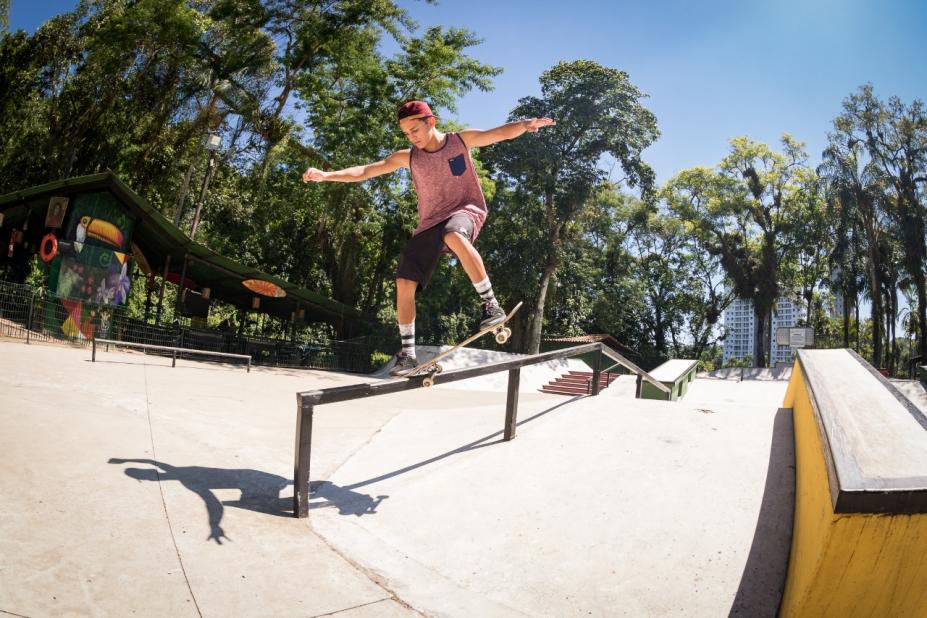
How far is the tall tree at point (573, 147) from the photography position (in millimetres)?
25172

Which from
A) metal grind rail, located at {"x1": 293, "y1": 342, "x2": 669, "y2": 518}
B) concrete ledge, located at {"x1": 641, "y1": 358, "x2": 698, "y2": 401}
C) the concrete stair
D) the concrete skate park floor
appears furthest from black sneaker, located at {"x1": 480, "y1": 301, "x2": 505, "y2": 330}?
the concrete stair

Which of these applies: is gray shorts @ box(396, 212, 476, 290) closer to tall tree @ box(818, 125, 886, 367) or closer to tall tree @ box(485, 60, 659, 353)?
tall tree @ box(485, 60, 659, 353)

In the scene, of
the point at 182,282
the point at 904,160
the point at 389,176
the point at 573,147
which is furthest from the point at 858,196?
the point at 182,282

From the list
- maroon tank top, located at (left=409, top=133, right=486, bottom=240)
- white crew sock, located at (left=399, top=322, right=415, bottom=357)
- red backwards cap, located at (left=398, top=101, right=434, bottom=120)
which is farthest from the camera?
white crew sock, located at (left=399, top=322, right=415, bottom=357)

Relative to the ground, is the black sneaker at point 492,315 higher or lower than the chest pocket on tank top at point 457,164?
lower

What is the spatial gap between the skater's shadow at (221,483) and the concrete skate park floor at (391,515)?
0.02 m

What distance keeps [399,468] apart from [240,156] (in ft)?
83.8

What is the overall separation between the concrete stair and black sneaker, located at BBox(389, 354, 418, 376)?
15426 mm

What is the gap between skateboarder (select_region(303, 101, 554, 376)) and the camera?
12.4ft

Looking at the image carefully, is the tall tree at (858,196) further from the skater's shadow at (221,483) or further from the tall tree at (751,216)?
the skater's shadow at (221,483)

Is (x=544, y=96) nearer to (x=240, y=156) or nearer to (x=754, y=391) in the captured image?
(x=240, y=156)

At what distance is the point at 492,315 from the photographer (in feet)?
13.1

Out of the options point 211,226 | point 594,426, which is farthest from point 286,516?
point 211,226

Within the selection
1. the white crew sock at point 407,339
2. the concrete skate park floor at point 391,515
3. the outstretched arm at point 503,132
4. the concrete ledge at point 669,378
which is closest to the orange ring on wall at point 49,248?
the concrete skate park floor at point 391,515
